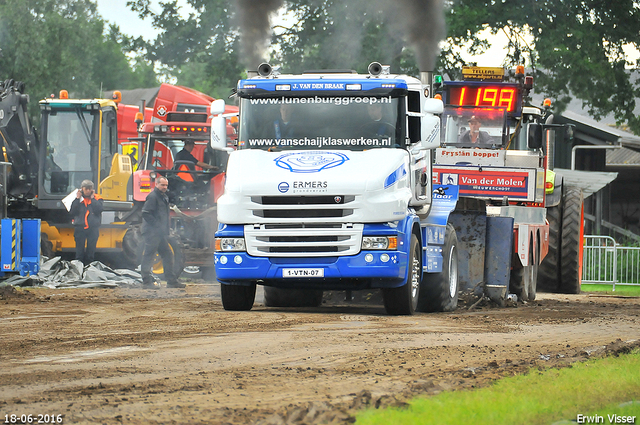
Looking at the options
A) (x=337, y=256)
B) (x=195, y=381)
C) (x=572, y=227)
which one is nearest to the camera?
(x=195, y=381)

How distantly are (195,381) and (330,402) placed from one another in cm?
119

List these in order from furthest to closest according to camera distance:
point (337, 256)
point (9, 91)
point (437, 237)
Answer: point (9, 91)
point (437, 237)
point (337, 256)

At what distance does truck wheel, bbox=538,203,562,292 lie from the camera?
19875 millimetres

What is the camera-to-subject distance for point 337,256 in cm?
1138

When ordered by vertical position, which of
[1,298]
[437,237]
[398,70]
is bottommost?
[1,298]

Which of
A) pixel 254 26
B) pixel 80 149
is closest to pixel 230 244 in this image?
pixel 80 149

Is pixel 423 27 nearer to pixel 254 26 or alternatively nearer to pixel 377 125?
pixel 254 26

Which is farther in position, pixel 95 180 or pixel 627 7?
pixel 627 7

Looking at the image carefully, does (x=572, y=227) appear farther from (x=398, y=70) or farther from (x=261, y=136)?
(x=398, y=70)

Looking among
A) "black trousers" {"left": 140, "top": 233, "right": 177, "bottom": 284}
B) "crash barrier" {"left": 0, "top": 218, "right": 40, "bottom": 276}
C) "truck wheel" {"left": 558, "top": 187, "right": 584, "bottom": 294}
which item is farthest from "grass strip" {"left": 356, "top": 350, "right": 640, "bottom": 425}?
"crash barrier" {"left": 0, "top": 218, "right": 40, "bottom": 276}

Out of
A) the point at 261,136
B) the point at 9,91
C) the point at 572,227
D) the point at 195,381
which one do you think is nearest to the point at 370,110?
the point at 261,136

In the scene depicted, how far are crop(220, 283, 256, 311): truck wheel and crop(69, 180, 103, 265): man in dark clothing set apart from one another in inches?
306
